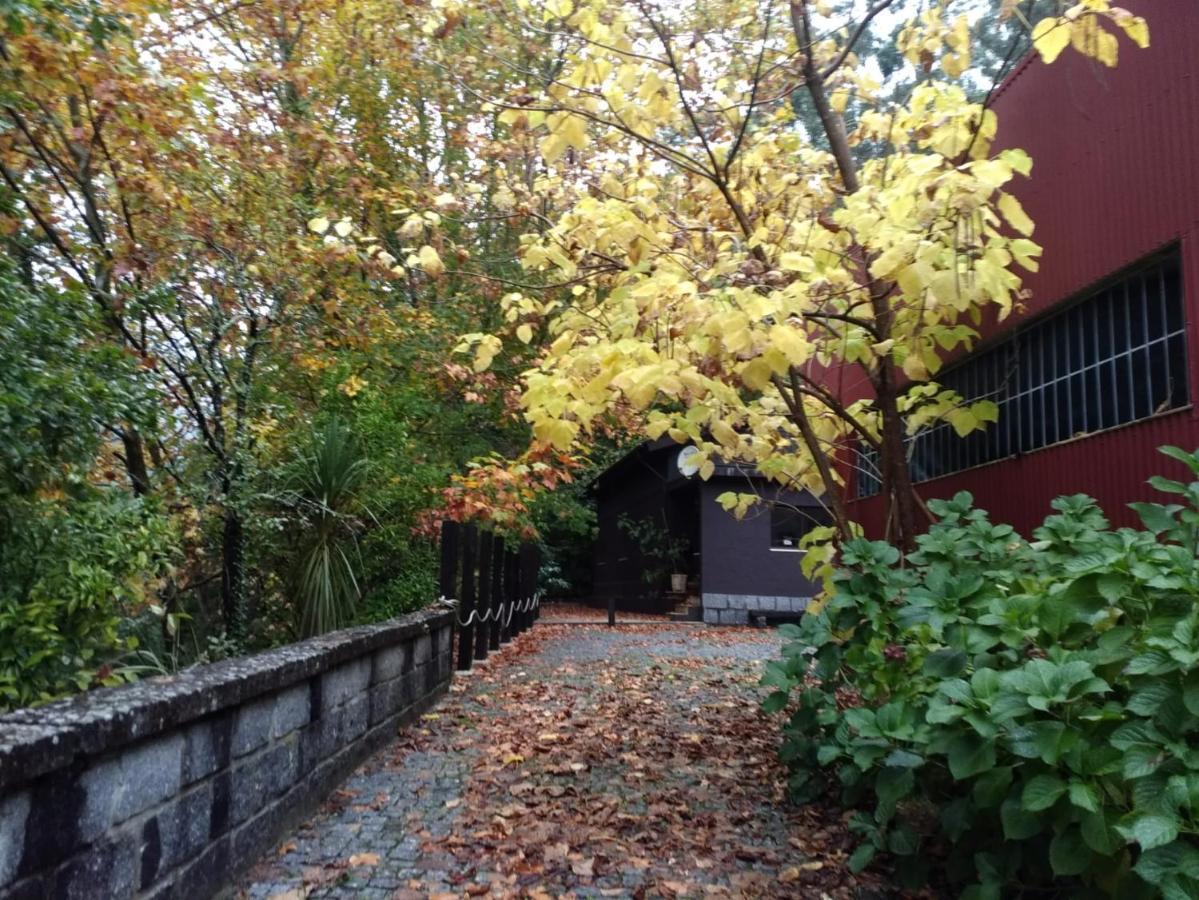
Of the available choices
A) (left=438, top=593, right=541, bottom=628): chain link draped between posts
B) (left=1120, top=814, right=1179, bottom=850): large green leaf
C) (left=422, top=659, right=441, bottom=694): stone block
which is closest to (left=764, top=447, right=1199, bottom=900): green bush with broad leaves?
(left=1120, top=814, right=1179, bottom=850): large green leaf

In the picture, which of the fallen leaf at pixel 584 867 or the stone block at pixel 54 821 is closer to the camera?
the stone block at pixel 54 821

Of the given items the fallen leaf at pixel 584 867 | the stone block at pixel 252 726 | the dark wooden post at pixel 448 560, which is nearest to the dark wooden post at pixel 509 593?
the dark wooden post at pixel 448 560

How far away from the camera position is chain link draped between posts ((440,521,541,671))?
29.1ft

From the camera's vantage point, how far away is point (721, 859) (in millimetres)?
4352

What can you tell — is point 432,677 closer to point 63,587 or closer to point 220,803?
point 63,587

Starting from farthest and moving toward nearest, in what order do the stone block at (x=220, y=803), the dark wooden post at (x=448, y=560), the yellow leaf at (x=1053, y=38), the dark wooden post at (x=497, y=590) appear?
1. the dark wooden post at (x=497, y=590)
2. the dark wooden post at (x=448, y=560)
3. the yellow leaf at (x=1053, y=38)
4. the stone block at (x=220, y=803)

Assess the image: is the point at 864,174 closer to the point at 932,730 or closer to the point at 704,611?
the point at 932,730

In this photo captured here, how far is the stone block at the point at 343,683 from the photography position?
16.3 ft

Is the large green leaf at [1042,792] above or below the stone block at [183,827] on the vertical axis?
above

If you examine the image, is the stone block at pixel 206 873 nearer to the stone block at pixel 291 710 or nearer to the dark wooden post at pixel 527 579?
the stone block at pixel 291 710

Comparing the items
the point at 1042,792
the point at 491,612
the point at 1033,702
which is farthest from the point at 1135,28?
the point at 491,612

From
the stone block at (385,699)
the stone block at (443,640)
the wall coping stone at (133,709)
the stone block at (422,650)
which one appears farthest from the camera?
the stone block at (443,640)

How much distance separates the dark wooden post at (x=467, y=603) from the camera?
9.50m

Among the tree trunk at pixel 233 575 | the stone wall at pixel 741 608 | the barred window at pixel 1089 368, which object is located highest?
the barred window at pixel 1089 368
